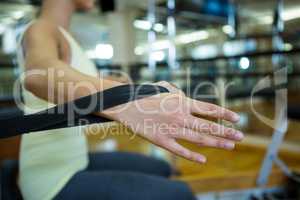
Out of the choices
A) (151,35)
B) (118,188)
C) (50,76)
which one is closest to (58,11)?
(50,76)

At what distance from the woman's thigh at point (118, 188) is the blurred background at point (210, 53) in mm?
426

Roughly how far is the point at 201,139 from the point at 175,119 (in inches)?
2.0

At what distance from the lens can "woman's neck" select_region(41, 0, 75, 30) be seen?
33.7 inches

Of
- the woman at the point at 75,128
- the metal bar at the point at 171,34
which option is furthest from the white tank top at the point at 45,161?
the metal bar at the point at 171,34

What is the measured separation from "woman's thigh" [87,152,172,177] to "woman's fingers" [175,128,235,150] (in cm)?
62

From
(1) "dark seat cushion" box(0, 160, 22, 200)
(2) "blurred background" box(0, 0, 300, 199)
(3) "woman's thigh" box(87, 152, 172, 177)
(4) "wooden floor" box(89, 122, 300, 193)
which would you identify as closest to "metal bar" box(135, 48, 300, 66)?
(2) "blurred background" box(0, 0, 300, 199)

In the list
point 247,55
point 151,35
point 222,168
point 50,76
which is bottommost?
point 222,168

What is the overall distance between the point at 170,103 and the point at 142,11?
1866 millimetres

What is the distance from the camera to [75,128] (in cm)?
56

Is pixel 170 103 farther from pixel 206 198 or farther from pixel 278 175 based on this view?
pixel 278 175

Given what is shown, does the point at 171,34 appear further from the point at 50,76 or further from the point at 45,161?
the point at 50,76

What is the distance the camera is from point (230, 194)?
1.49 meters

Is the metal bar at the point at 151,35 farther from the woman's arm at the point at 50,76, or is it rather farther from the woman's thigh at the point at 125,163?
the woman's arm at the point at 50,76

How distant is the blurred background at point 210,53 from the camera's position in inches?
54.3
